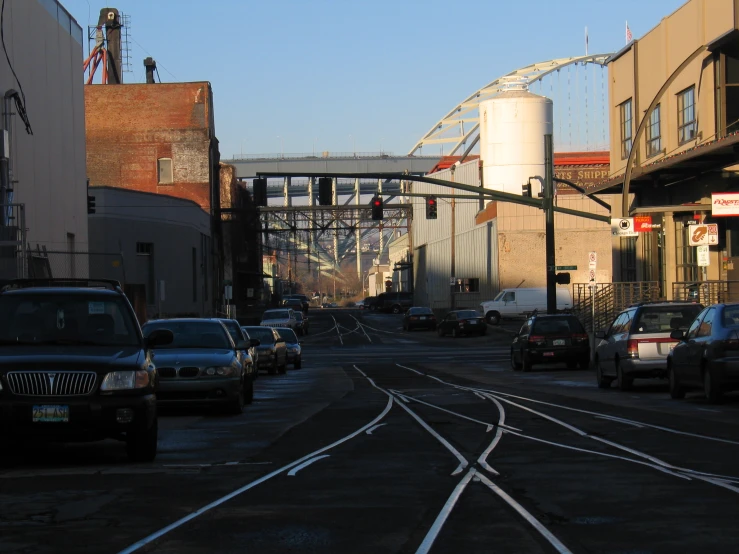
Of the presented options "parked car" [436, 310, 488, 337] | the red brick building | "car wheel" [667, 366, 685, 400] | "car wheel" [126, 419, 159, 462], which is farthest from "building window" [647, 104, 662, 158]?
the red brick building

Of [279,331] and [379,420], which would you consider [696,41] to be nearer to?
[279,331]

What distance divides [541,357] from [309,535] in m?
25.2

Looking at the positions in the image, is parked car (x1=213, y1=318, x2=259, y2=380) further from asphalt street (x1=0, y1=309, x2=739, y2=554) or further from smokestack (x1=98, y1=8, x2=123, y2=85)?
smokestack (x1=98, y1=8, x2=123, y2=85)

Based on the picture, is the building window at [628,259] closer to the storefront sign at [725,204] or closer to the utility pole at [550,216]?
the utility pole at [550,216]

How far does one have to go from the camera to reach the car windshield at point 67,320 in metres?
12.0

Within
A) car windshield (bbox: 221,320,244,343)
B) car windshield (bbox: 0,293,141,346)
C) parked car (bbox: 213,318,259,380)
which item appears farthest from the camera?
car windshield (bbox: 221,320,244,343)

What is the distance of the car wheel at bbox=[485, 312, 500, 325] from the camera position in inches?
2564

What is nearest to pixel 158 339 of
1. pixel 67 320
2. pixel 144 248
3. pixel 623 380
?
pixel 67 320

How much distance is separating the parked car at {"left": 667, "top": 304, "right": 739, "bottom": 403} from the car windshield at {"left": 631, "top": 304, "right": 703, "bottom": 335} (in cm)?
264

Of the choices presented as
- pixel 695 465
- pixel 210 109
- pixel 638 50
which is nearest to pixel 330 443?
pixel 695 465

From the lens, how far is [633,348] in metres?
22.2

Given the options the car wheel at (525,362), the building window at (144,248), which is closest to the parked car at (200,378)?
the car wheel at (525,362)

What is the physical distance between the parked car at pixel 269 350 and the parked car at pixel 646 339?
12275 mm

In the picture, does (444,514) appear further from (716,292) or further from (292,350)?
(292,350)
